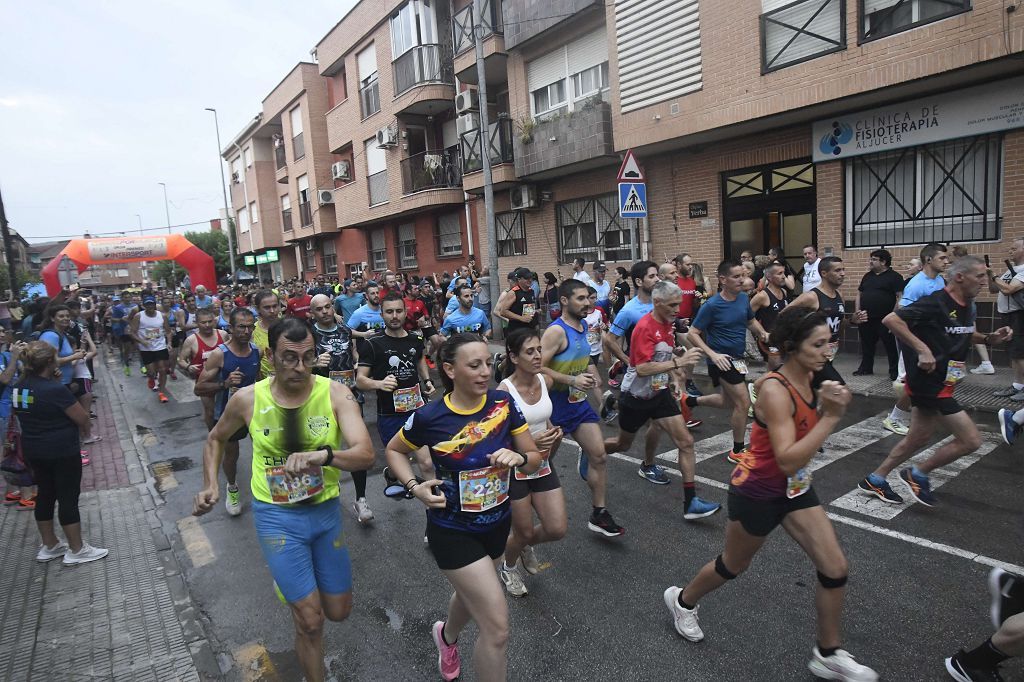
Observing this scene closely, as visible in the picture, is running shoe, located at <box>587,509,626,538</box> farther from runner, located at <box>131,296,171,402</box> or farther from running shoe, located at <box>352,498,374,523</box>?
runner, located at <box>131,296,171,402</box>

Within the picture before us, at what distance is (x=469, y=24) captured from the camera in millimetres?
18203

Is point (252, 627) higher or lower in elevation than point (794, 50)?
lower

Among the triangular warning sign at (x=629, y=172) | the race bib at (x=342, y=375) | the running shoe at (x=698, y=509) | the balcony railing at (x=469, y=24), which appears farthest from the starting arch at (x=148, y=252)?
the running shoe at (x=698, y=509)

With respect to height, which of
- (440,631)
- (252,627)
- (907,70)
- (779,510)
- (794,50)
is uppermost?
(794,50)

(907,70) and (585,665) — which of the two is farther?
(907,70)

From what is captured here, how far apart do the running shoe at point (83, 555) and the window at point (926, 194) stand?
11.6 m

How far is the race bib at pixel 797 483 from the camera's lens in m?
3.07

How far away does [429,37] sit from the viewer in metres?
19.9

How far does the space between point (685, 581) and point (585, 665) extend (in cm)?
107

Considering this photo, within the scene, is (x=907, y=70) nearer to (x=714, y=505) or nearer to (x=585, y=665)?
(x=714, y=505)

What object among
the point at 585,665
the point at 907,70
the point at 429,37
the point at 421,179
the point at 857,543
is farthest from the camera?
the point at 421,179

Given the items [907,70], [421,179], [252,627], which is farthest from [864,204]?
[421,179]

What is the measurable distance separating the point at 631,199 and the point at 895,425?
5029mm

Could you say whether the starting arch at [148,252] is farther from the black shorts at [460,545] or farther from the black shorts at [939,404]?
the black shorts at [939,404]
